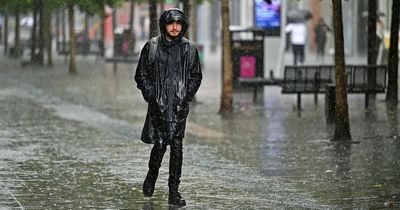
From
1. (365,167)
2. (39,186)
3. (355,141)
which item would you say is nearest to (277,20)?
(355,141)

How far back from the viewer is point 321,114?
21.5m

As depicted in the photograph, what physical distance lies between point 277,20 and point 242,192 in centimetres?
2173

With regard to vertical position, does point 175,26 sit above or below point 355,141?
above

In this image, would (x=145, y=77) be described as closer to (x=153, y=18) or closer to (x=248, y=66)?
(x=153, y=18)

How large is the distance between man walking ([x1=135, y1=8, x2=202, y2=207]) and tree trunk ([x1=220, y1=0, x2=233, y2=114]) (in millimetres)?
11189

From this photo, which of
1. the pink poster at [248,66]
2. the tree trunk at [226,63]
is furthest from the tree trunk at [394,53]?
the pink poster at [248,66]

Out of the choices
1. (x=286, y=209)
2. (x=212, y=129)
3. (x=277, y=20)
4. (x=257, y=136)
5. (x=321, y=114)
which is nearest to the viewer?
(x=286, y=209)

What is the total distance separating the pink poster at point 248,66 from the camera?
1093 inches

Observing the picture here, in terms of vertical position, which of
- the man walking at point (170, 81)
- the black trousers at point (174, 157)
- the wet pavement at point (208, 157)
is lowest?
the wet pavement at point (208, 157)

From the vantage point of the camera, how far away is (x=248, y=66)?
91.2 ft

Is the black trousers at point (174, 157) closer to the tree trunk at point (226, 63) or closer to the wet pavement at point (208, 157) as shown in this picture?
the wet pavement at point (208, 157)

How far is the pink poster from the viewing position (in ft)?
91.1

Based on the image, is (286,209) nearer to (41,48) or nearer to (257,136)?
(257,136)

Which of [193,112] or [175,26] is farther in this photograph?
[193,112]
